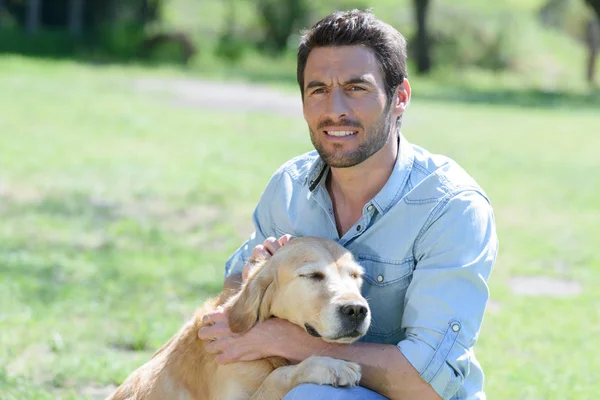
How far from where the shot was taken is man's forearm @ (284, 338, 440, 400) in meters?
3.35

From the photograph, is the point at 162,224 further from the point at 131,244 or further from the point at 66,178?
the point at 66,178

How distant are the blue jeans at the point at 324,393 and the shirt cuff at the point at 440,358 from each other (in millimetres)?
225

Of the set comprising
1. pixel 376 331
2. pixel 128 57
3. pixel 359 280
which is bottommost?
pixel 128 57

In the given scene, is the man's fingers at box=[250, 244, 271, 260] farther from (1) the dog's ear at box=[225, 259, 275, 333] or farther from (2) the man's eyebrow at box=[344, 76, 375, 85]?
(2) the man's eyebrow at box=[344, 76, 375, 85]

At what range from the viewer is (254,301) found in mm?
3635

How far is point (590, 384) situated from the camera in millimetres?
5680

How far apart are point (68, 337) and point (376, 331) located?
2.93 m

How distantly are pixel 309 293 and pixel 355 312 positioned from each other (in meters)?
0.24

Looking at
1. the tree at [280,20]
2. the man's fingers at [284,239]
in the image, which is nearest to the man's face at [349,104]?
the man's fingers at [284,239]

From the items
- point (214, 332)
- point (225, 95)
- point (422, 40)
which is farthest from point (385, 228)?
point (422, 40)

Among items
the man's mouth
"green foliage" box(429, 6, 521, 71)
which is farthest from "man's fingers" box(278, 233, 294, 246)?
"green foliage" box(429, 6, 521, 71)

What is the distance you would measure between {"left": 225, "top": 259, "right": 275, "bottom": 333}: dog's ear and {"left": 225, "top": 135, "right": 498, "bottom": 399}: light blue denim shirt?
381 mm

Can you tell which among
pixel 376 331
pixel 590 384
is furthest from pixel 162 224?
pixel 376 331

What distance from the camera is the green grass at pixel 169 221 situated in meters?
5.93
